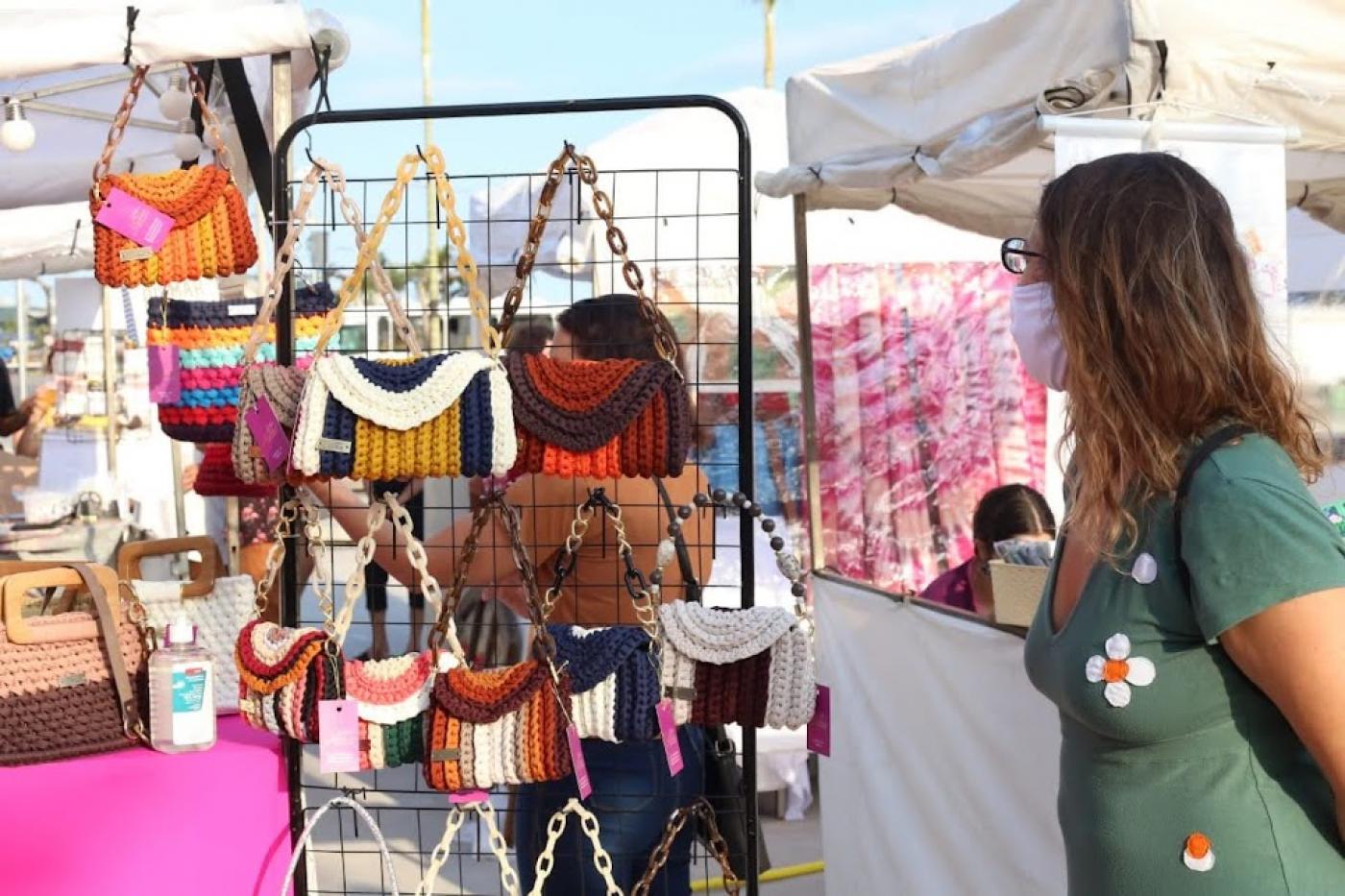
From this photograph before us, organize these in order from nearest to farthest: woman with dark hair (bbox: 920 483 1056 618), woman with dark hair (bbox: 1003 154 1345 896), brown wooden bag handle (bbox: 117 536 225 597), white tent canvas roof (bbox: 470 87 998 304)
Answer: woman with dark hair (bbox: 1003 154 1345 896), brown wooden bag handle (bbox: 117 536 225 597), woman with dark hair (bbox: 920 483 1056 618), white tent canvas roof (bbox: 470 87 998 304)

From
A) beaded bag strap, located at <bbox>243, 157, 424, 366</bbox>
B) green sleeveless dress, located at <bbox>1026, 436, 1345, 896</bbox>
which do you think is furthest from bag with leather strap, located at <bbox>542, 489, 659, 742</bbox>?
green sleeveless dress, located at <bbox>1026, 436, 1345, 896</bbox>

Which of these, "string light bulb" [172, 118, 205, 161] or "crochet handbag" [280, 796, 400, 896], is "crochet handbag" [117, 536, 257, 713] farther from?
"string light bulb" [172, 118, 205, 161]

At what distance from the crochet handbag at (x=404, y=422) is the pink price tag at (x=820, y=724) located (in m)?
0.57

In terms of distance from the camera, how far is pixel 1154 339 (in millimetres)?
1419

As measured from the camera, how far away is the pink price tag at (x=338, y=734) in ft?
5.90

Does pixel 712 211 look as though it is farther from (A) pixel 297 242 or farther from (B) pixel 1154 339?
(B) pixel 1154 339

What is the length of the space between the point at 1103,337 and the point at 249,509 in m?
3.58

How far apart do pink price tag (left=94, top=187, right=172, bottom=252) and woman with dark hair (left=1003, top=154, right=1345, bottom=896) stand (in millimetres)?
1370

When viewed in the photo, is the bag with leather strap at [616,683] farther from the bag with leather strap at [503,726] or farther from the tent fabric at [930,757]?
the tent fabric at [930,757]

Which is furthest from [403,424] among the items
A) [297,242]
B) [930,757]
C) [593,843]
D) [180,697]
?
[930,757]

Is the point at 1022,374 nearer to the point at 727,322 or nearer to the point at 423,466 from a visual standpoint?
the point at 727,322

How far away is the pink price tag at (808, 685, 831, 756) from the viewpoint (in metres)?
1.91

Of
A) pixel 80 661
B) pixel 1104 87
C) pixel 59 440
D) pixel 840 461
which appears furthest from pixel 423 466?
pixel 59 440

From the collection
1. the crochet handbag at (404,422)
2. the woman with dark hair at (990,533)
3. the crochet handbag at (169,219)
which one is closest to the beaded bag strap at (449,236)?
the crochet handbag at (404,422)
